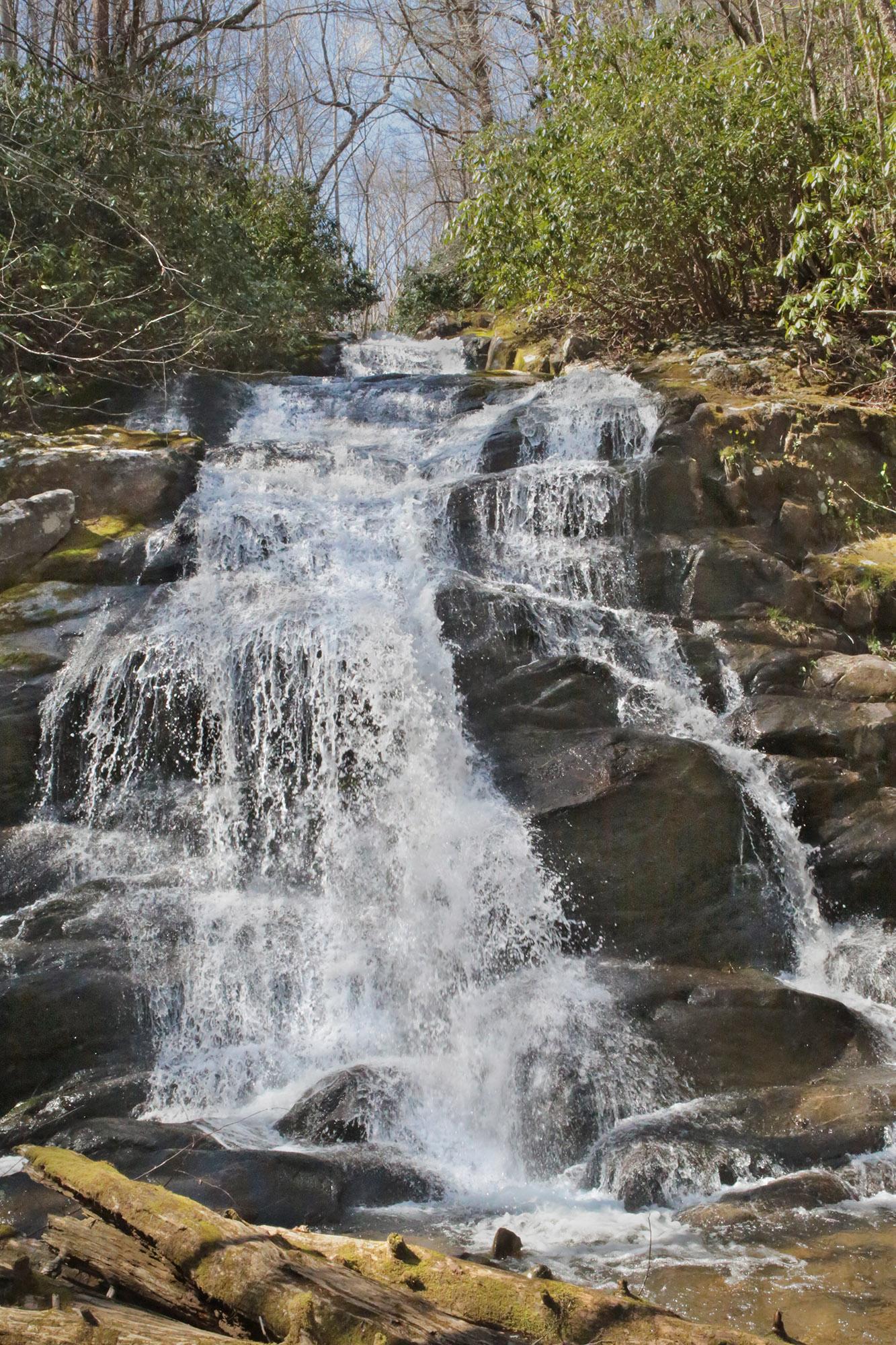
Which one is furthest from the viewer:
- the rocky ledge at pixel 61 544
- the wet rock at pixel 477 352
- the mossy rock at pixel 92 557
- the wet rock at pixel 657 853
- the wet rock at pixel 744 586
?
the wet rock at pixel 477 352

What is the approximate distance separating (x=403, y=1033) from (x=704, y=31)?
13278 mm

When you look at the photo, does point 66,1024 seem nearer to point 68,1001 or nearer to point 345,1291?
point 68,1001

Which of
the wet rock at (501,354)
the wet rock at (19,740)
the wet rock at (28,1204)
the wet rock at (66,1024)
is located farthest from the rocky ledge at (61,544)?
the wet rock at (501,354)

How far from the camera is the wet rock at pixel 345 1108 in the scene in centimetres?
548

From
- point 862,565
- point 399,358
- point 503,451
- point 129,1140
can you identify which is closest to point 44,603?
point 503,451

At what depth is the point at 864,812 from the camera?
740 cm

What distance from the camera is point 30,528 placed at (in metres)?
9.29

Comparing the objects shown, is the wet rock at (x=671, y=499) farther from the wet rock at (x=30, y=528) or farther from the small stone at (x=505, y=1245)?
the small stone at (x=505, y=1245)

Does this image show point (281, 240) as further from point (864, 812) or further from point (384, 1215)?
point (384, 1215)

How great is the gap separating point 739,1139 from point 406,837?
120 inches

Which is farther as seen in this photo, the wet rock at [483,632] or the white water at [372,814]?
the wet rock at [483,632]

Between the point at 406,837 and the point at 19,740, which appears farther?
the point at 19,740

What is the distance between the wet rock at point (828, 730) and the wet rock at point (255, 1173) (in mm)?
4260

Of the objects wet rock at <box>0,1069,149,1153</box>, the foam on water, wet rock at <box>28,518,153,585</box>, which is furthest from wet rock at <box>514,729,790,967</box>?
the foam on water
